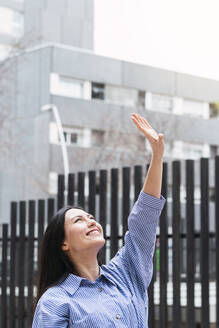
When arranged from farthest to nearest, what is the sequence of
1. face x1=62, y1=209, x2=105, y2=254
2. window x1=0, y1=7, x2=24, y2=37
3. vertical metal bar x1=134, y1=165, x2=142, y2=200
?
window x1=0, y1=7, x2=24, y2=37
vertical metal bar x1=134, y1=165, x2=142, y2=200
face x1=62, y1=209, x2=105, y2=254

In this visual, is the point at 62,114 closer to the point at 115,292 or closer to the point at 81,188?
the point at 81,188

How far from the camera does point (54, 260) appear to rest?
2.36 metres

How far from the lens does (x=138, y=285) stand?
2436mm

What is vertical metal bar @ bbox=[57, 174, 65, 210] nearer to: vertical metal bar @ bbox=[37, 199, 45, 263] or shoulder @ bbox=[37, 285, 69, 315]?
vertical metal bar @ bbox=[37, 199, 45, 263]

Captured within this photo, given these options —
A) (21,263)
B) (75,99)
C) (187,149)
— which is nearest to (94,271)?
(21,263)

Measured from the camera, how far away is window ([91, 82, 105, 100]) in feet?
120

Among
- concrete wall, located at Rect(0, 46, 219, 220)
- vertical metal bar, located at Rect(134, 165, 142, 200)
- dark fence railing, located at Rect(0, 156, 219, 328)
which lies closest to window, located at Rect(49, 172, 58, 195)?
concrete wall, located at Rect(0, 46, 219, 220)

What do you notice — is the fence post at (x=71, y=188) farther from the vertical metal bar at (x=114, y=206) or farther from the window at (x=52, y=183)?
the window at (x=52, y=183)

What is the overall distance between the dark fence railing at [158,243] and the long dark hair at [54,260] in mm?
2301

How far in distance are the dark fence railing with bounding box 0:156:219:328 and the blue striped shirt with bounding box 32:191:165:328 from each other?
2139mm

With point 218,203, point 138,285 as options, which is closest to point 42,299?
point 138,285

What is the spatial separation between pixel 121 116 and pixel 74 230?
30229 millimetres

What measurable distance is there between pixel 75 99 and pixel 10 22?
15.8 ft

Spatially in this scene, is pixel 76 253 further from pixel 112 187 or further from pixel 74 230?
pixel 112 187
